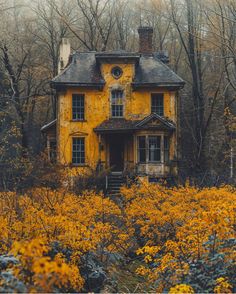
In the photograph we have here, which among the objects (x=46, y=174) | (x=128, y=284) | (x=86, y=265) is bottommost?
(x=128, y=284)

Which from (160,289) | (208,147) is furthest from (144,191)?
(208,147)

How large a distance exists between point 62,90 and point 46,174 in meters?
8.90

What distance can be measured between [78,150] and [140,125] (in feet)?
14.8

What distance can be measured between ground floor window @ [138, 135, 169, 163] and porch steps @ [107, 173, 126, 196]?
5.86 feet

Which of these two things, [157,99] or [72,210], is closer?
[72,210]

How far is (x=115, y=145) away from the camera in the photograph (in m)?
29.8

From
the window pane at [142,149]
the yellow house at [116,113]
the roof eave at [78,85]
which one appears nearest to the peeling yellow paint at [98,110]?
the yellow house at [116,113]

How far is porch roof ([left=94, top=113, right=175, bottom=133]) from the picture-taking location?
91.4 ft

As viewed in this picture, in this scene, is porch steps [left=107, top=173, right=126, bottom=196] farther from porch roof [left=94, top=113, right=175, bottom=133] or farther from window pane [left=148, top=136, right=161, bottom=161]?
porch roof [left=94, top=113, right=175, bottom=133]

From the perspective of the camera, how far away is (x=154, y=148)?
2859 cm

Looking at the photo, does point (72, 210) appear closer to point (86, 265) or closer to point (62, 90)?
point (86, 265)

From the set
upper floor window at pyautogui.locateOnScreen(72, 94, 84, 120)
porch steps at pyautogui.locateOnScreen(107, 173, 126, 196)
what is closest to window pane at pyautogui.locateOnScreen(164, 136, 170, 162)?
porch steps at pyautogui.locateOnScreen(107, 173, 126, 196)

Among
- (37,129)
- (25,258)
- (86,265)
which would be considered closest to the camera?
(25,258)

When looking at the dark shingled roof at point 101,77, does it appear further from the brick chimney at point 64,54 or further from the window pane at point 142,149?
the window pane at point 142,149
